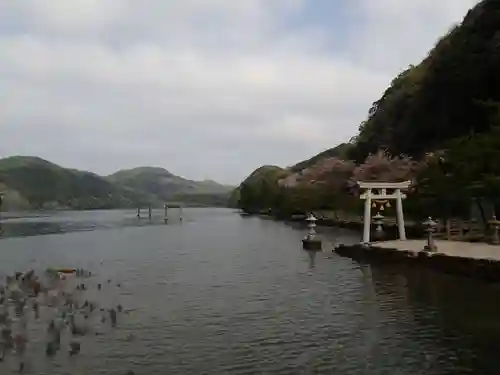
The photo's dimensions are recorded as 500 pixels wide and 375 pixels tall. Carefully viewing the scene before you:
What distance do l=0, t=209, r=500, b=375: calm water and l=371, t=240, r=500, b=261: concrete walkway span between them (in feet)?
4.08

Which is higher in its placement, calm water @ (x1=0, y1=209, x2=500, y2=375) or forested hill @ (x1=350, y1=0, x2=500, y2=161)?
forested hill @ (x1=350, y1=0, x2=500, y2=161)

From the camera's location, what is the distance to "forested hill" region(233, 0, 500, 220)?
21906 mm

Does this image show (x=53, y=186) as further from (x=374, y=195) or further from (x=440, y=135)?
(x=374, y=195)

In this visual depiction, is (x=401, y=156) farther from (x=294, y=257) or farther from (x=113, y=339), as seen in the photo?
(x=113, y=339)

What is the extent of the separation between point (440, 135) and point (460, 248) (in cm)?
2263

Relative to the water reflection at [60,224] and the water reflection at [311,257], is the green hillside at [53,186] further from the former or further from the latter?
the water reflection at [311,257]

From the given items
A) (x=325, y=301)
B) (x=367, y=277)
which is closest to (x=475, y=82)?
(x=367, y=277)

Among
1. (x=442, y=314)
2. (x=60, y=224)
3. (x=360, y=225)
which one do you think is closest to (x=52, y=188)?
(x=60, y=224)

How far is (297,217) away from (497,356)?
5732 centimetres

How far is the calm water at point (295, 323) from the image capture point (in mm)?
8961

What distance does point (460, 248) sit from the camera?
19.7m

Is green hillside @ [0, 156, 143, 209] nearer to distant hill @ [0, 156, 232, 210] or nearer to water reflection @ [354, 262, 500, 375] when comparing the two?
distant hill @ [0, 156, 232, 210]

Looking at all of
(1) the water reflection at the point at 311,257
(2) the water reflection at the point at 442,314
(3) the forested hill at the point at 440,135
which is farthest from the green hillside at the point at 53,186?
(2) the water reflection at the point at 442,314

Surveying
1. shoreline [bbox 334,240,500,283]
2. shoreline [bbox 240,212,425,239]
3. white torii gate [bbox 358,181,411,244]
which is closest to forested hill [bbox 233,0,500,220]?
shoreline [bbox 240,212,425,239]
